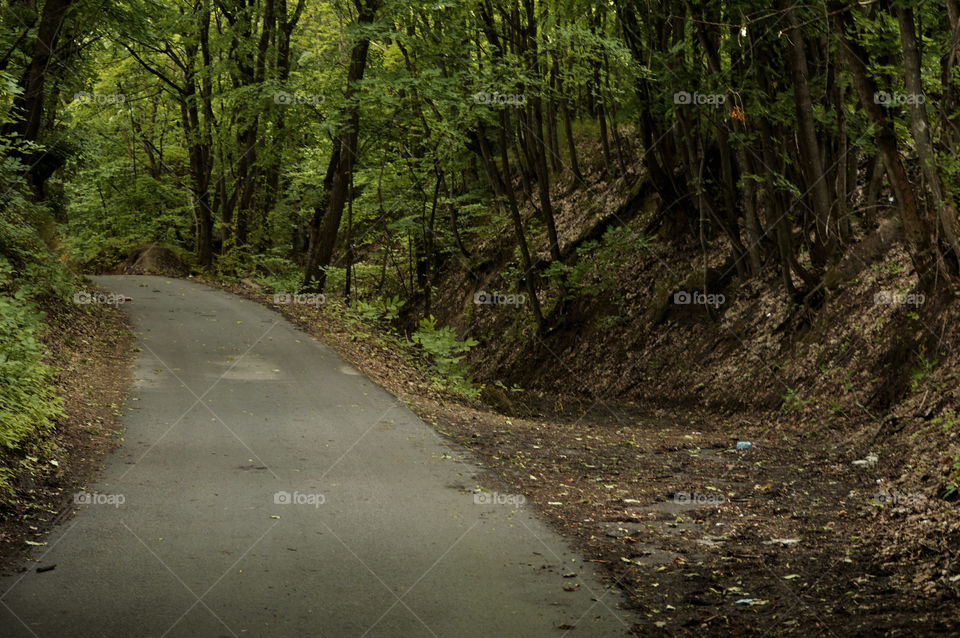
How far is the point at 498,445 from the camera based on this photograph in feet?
33.2

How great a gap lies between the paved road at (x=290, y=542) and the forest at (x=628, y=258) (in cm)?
55

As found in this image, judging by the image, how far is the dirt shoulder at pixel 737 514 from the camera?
492 cm

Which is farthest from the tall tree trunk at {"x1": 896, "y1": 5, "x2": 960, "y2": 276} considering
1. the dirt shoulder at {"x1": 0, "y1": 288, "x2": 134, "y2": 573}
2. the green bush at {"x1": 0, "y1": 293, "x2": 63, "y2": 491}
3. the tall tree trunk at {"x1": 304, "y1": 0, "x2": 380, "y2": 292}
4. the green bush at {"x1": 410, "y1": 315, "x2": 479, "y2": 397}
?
the tall tree trunk at {"x1": 304, "y1": 0, "x2": 380, "y2": 292}

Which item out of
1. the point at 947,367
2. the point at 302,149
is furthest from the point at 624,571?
the point at 302,149

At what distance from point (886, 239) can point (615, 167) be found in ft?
33.5

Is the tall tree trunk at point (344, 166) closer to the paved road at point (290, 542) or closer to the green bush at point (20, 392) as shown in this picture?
the paved road at point (290, 542)

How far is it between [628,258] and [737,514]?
41.5ft

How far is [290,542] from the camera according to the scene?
20.5 ft

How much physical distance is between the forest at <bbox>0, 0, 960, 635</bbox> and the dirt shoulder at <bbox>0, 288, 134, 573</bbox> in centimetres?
8

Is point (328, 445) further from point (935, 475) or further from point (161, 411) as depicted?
point (935, 475)

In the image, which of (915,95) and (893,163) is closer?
(915,95)

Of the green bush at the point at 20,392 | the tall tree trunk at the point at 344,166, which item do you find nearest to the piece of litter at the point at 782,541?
the green bush at the point at 20,392

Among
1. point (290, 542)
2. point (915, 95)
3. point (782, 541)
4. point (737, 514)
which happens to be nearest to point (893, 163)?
point (915, 95)

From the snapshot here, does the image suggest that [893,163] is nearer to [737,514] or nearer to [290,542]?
[737,514]
